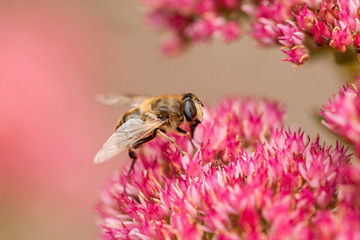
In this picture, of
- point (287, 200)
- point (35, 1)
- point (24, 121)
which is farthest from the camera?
point (35, 1)

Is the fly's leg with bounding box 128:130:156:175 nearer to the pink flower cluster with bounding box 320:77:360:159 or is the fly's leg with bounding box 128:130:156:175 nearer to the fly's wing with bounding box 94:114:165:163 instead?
the fly's wing with bounding box 94:114:165:163

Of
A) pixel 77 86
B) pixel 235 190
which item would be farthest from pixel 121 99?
pixel 77 86

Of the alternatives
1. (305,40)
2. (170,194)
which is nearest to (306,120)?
(305,40)

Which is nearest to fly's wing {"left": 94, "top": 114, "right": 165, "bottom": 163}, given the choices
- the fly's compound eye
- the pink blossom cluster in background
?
the fly's compound eye

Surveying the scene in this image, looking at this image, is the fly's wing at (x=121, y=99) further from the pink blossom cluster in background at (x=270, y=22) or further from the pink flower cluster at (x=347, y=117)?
the pink flower cluster at (x=347, y=117)

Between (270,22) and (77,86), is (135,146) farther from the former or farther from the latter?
(77,86)

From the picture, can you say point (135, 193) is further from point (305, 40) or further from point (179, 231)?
point (305, 40)

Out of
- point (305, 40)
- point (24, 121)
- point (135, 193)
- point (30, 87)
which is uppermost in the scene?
point (30, 87)
